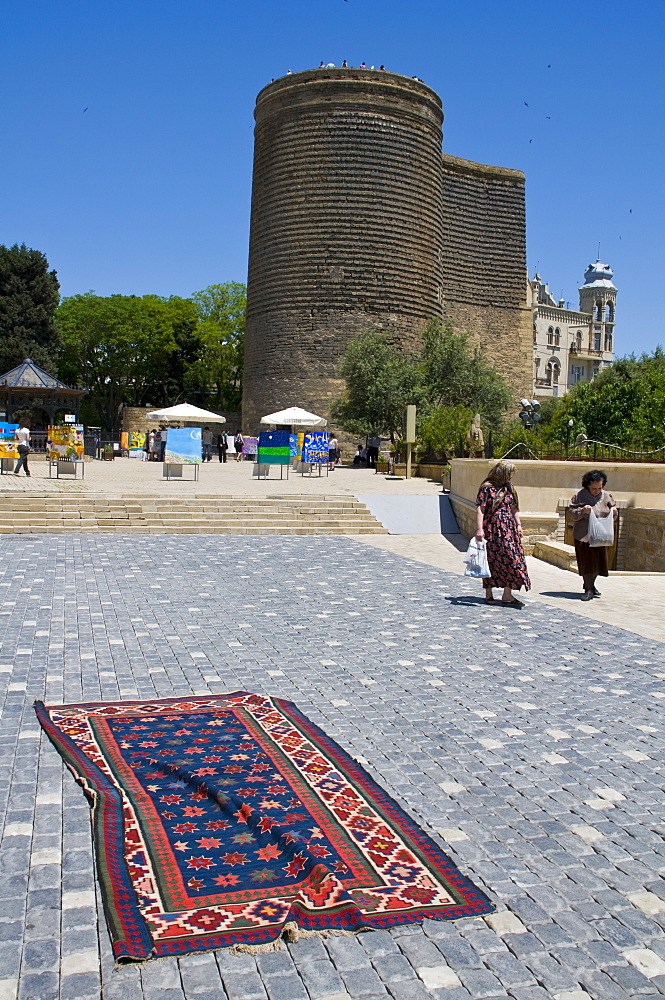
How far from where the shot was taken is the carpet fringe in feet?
8.67

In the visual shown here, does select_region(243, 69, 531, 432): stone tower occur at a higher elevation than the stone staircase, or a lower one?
higher

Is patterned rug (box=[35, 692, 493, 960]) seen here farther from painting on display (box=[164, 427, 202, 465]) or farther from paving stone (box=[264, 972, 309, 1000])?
painting on display (box=[164, 427, 202, 465])

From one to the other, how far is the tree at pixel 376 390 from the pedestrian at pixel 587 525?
2183 cm

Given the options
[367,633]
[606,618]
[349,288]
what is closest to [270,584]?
[367,633]

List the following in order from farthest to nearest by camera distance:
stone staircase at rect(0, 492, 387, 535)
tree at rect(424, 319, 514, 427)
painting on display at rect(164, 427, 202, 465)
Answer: tree at rect(424, 319, 514, 427), painting on display at rect(164, 427, 202, 465), stone staircase at rect(0, 492, 387, 535)

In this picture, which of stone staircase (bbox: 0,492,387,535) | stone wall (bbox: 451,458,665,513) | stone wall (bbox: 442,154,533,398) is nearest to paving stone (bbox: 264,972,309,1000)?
stone wall (bbox: 451,458,665,513)

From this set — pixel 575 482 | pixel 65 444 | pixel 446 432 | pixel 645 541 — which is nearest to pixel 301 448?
pixel 446 432

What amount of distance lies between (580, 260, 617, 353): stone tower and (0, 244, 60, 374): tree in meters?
58.4

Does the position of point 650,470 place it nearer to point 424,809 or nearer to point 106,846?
point 424,809

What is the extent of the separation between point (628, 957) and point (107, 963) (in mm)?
1443

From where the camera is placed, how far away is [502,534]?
7.89 meters

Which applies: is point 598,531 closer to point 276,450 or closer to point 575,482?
point 575,482

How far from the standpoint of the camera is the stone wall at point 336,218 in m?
36.2

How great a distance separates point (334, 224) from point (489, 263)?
13.2 metres
